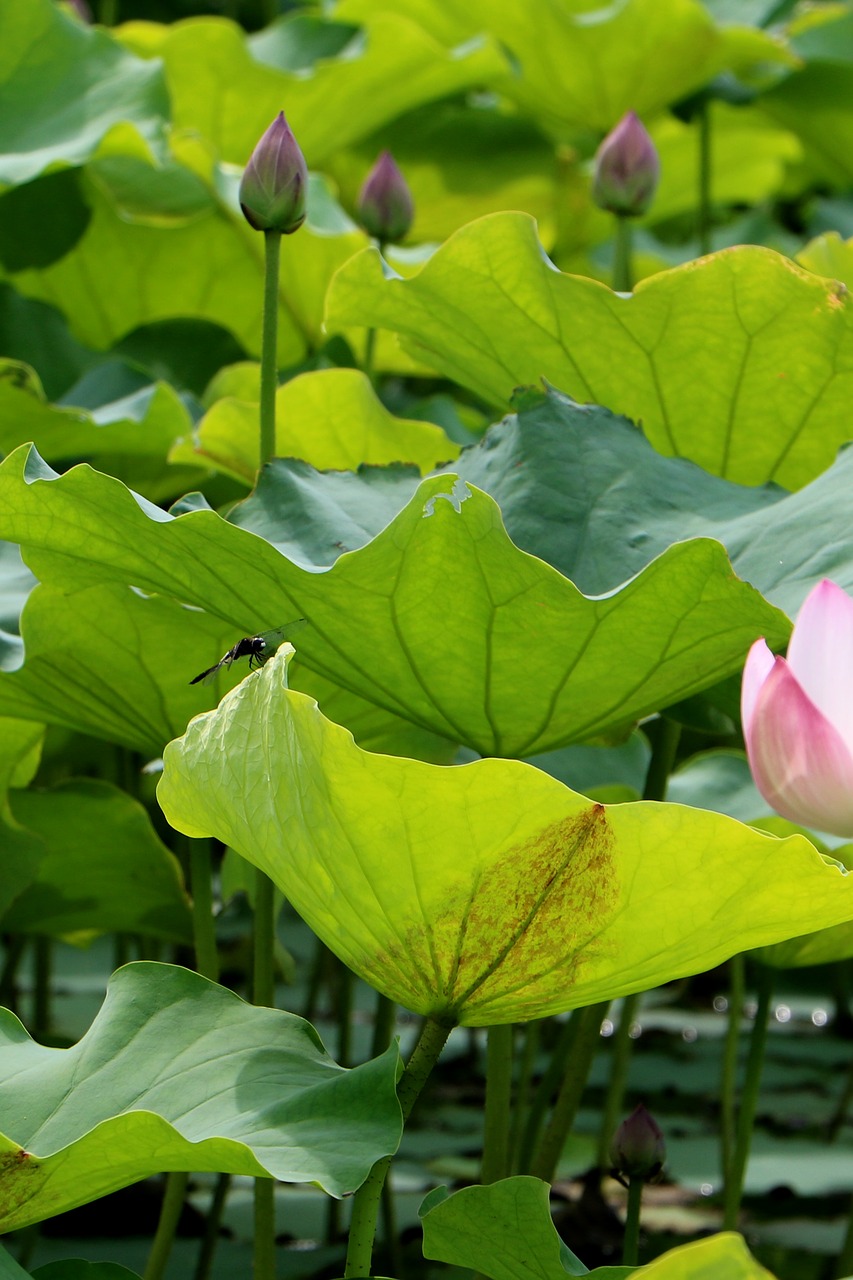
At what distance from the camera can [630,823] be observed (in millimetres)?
626

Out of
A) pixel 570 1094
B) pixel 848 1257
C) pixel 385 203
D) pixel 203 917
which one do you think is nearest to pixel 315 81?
pixel 385 203

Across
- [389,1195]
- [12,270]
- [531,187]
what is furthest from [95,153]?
[389,1195]

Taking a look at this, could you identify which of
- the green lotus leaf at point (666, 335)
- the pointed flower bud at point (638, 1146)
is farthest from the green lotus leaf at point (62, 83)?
the pointed flower bud at point (638, 1146)

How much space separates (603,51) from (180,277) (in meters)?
0.66

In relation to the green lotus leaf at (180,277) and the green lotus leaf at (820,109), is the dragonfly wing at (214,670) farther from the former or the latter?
the green lotus leaf at (820,109)

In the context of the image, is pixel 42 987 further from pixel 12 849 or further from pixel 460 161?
pixel 460 161

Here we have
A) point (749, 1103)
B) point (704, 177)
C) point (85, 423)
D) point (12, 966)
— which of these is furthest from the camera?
point (704, 177)

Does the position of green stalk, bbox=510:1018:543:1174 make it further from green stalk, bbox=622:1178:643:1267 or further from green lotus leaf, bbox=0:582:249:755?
green lotus leaf, bbox=0:582:249:755

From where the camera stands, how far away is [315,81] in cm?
187

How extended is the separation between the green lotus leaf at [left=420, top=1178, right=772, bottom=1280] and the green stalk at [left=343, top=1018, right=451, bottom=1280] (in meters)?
0.03

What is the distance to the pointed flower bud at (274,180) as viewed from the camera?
88 cm

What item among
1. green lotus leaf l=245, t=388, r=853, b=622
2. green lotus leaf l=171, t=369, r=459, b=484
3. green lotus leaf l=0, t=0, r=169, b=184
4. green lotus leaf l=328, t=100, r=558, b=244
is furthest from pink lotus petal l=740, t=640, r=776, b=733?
green lotus leaf l=328, t=100, r=558, b=244

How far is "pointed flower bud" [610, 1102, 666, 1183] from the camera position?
0.96 meters

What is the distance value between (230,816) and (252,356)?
46.1 inches
